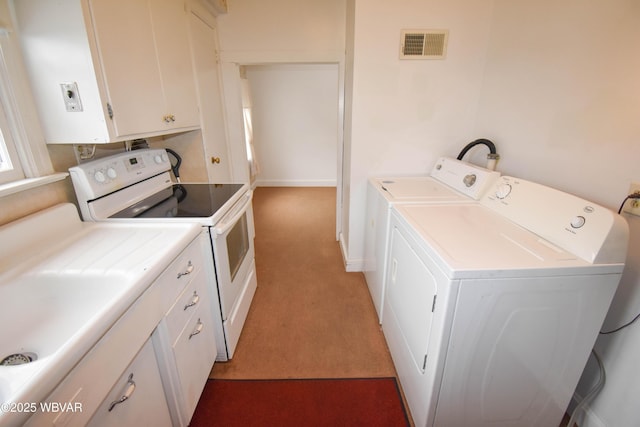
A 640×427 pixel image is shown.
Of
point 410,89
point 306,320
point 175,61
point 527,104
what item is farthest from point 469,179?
point 175,61

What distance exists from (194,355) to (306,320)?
2.97ft

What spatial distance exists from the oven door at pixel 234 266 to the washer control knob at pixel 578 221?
1544mm

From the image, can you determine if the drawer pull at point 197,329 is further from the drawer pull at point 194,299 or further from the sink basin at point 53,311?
the sink basin at point 53,311

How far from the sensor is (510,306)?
3.45ft

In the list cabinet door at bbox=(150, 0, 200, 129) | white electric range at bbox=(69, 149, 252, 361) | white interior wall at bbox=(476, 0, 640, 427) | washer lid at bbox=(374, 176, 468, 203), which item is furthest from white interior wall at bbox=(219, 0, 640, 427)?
white electric range at bbox=(69, 149, 252, 361)

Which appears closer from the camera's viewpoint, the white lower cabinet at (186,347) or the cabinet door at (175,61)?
the white lower cabinet at (186,347)

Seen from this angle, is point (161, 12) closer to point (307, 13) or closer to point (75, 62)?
point (75, 62)

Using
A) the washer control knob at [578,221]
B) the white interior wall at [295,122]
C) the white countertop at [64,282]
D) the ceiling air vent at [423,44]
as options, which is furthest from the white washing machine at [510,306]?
the white interior wall at [295,122]

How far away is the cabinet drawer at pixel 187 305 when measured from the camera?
1.16 metres

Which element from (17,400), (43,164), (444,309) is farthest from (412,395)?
(43,164)

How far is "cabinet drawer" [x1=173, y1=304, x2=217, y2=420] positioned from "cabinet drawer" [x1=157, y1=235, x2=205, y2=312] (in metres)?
0.20

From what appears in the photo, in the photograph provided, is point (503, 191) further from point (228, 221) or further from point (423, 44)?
point (228, 221)

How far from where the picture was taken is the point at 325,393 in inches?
61.4

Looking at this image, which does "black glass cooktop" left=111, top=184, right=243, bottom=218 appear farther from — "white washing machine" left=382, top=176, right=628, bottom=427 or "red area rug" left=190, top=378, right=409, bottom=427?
"white washing machine" left=382, top=176, right=628, bottom=427
